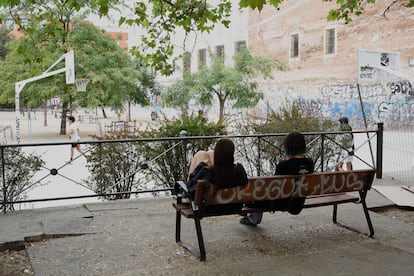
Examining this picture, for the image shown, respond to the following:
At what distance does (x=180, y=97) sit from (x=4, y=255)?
85.9 ft

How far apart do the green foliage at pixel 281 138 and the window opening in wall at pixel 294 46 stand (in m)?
25.7

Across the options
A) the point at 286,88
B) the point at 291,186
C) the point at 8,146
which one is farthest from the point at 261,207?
the point at 286,88

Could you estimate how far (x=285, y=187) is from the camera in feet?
15.9

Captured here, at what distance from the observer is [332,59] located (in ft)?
104

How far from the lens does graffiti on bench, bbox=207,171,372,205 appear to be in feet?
15.2

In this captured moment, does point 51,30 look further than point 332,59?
No

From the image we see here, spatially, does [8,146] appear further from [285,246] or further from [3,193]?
[285,246]

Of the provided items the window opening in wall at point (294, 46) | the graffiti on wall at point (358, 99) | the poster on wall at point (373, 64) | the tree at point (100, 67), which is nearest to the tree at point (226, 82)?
the graffiti on wall at point (358, 99)

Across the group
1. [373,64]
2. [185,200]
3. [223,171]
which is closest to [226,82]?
[373,64]

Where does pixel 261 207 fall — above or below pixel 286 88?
below

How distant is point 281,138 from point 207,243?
14.7ft

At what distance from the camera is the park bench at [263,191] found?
4.59 metres

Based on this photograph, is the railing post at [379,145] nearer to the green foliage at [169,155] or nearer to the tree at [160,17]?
the tree at [160,17]

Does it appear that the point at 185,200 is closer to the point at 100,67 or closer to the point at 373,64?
the point at 373,64
